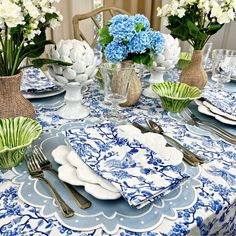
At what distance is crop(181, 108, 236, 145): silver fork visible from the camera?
0.78 m

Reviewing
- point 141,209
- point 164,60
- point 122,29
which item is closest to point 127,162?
point 141,209

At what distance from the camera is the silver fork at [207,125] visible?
78cm

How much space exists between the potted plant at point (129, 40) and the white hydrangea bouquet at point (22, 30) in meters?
0.15

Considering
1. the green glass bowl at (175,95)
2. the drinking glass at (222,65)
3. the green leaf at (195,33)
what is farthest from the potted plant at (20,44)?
the drinking glass at (222,65)

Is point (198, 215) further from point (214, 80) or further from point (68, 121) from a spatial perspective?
point (214, 80)

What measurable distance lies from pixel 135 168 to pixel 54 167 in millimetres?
177

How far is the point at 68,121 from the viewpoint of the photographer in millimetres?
857

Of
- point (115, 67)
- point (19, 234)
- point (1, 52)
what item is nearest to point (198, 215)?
point (19, 234)

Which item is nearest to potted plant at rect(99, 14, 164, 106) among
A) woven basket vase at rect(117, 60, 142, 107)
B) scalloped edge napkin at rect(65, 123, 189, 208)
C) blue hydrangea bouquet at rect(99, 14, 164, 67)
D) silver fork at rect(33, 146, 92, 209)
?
blue hydrangea bouquet at rect(99, 14, 164, 67)

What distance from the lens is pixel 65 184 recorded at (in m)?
0.56

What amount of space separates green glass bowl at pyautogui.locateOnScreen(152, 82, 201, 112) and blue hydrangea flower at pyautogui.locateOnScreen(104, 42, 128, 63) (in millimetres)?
177

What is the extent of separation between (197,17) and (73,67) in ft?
1.55

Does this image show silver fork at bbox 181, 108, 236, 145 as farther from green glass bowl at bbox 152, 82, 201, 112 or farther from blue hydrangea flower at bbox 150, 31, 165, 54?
blue hydrangea flower at bbox 150, 31, 165, 54

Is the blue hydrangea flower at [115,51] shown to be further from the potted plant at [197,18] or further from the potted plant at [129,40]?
the potted plant at [197,18]
